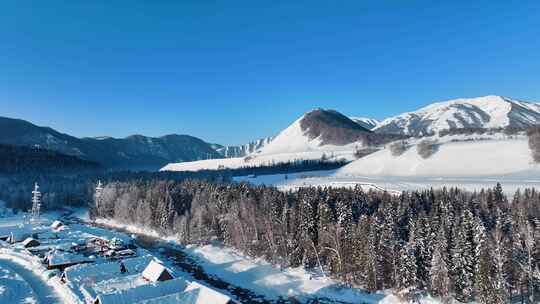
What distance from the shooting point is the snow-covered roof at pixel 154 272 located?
4740 cm

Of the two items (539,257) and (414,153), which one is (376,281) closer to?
(539,257)

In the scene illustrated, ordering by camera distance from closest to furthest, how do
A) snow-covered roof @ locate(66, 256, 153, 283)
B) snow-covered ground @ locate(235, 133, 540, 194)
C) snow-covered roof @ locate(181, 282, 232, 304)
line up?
snow-covered roof @ locate(181, 282, 232, 304) < snow-covered roof @ locate(66, 256, 153, 283) < snow-covered ground @ locate(235, 133, 540, 194)

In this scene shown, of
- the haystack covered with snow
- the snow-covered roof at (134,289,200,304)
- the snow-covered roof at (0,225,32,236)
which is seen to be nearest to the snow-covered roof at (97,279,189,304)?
the snow-covered roof at (134,289,200,304)

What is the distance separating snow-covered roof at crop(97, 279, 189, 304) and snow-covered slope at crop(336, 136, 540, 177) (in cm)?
10497

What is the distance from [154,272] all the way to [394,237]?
98.6 ft

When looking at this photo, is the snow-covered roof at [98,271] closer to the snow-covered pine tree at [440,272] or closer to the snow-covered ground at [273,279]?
the snow-covered ground at [273,279]

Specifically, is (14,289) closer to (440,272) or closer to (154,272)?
(154,272)

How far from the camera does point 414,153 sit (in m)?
152

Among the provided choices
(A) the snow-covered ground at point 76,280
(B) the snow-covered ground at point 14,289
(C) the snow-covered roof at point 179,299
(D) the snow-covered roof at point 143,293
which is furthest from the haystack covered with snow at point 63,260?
(C) the snow-covered roof at point 179,299

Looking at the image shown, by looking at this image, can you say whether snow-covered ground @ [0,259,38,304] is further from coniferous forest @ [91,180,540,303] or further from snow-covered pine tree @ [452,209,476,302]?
snow-covered pine tree @ [452,209,476,302]

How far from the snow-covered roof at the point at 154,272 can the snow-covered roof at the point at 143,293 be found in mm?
3553

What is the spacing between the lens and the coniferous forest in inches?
1633

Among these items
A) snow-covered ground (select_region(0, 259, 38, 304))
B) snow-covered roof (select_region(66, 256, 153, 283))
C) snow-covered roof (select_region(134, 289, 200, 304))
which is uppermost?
snow-covered roof (select_region(134, 289, 200, 304))

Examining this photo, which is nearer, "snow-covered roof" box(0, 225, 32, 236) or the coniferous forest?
the coniferous forest
